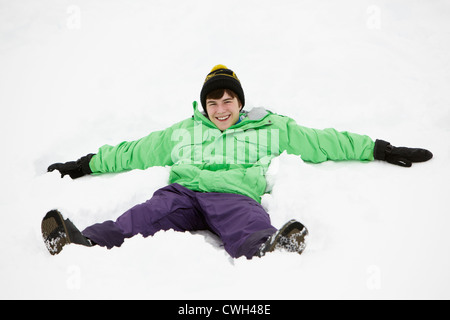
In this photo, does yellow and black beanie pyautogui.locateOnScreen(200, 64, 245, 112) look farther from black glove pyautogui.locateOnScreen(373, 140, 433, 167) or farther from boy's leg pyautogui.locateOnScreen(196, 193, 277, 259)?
black glove pyautogui.locateOnScreen(373, 140, 433, 167)

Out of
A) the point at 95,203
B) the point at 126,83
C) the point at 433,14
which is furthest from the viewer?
the point at 433,14

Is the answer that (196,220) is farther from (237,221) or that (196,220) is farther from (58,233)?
(58,233)

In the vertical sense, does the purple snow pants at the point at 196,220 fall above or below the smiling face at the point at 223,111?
below

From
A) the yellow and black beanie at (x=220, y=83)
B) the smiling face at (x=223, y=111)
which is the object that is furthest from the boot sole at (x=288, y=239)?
the yellow and black beanie at (x=220, y=83)

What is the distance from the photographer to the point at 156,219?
1699 mm

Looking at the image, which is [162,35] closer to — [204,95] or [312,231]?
[204,95]

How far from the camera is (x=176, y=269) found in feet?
4.05

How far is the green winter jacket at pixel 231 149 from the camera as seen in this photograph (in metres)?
2.01

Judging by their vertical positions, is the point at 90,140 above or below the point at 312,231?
above

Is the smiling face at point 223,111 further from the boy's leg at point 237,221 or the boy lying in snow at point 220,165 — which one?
the boy's leg at point 237,221

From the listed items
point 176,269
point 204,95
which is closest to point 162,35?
point 204,95

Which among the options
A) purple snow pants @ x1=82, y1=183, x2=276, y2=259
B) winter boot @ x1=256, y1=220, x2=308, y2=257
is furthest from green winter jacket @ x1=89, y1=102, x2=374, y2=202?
winter boot @ x1=256, y1=220, x2=308, y2=257

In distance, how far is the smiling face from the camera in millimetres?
2246
